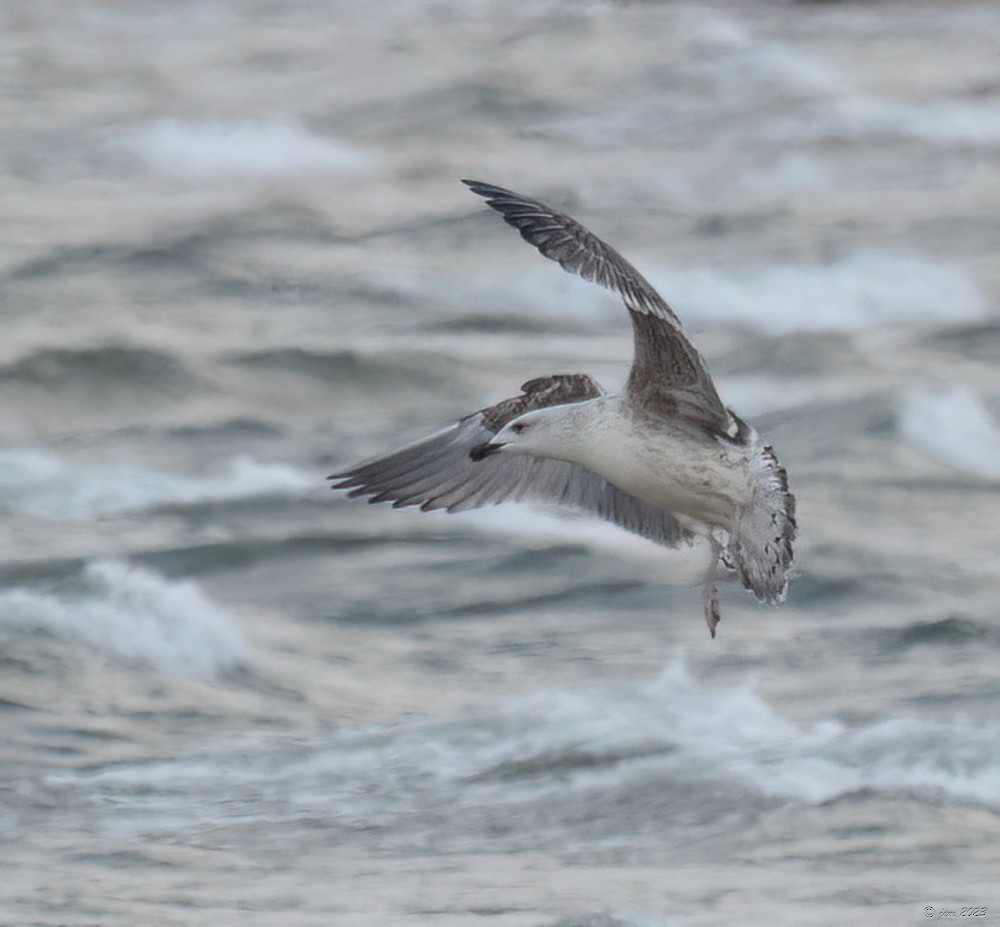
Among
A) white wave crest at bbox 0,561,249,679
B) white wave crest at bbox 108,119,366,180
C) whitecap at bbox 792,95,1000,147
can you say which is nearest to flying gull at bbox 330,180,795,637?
white wave crest at bbox 0,561,249,679

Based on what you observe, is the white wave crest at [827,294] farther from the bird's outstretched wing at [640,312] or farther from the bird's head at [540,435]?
the bird's outstretched wing at [640,312]

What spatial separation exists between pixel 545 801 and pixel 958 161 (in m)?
6.95

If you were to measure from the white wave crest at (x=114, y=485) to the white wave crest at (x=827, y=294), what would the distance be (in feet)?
8.10

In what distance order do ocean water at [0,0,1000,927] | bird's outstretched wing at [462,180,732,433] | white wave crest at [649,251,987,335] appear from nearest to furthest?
bird's outstretched wing at [462,180,732,433] → ocean water at [0,0,1000,927] → white wave crest at [649,251,987,335]

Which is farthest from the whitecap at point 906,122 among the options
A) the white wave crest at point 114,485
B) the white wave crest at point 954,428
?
the white wave crest at point 114,485

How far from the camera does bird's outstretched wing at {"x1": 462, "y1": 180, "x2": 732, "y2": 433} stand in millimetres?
5328

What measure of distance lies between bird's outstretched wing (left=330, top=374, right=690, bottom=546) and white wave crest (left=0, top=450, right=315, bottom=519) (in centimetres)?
437

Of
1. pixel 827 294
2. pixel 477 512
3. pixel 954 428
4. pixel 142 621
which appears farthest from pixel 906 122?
pixel 142 621

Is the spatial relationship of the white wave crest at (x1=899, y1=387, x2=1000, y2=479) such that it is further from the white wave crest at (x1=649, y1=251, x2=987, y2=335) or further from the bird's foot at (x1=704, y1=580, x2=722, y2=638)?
the bird's foot at (x1=704, y1=580, x2=722, y2=638)

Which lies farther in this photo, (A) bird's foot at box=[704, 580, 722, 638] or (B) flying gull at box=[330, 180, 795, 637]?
(A) bird's foot at box=[704, 580, 722, 638]

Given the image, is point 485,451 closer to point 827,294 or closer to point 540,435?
point 540,435

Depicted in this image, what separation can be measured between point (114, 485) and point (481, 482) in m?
4.78

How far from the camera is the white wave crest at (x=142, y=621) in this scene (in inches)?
380

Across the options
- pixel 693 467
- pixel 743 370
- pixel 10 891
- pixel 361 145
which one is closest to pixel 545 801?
pixel 10 891
